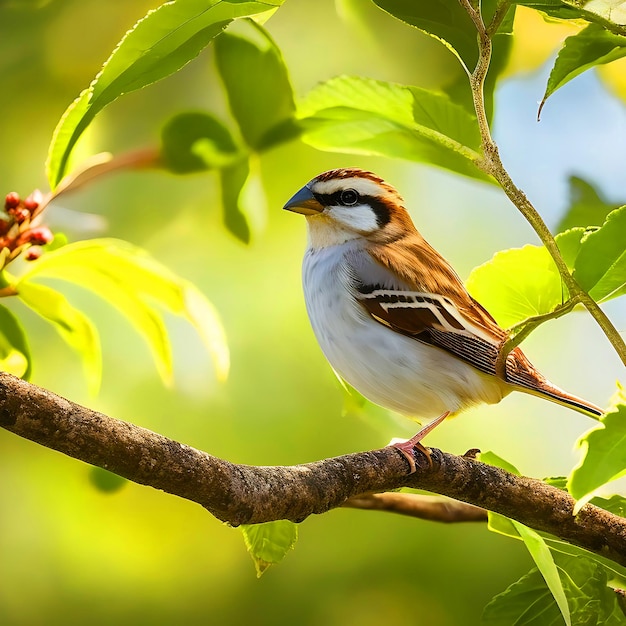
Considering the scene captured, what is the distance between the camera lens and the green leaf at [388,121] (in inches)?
15.8

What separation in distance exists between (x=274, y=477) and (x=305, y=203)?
378 millimetres

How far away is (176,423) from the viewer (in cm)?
107

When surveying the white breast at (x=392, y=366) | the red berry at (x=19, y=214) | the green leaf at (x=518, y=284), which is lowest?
the white breast at (x=392, y=366)

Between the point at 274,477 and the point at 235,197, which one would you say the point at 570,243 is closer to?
the point at 274,477

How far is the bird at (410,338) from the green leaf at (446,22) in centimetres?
24

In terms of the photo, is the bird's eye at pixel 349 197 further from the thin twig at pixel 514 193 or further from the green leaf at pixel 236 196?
the thin twig at pixel 514 193

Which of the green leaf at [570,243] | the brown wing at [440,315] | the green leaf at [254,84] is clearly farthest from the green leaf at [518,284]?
the green leaf at [254,84]

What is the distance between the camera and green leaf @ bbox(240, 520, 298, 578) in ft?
1.33

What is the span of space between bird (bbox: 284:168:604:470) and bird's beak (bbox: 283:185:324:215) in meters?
0.01

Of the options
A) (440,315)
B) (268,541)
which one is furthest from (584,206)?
(268,541)

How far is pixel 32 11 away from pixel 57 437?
3.35 ft

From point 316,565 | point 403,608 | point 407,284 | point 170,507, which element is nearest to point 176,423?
point 170,507

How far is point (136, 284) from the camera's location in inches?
20.2

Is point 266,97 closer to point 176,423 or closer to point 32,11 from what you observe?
point 176,423
